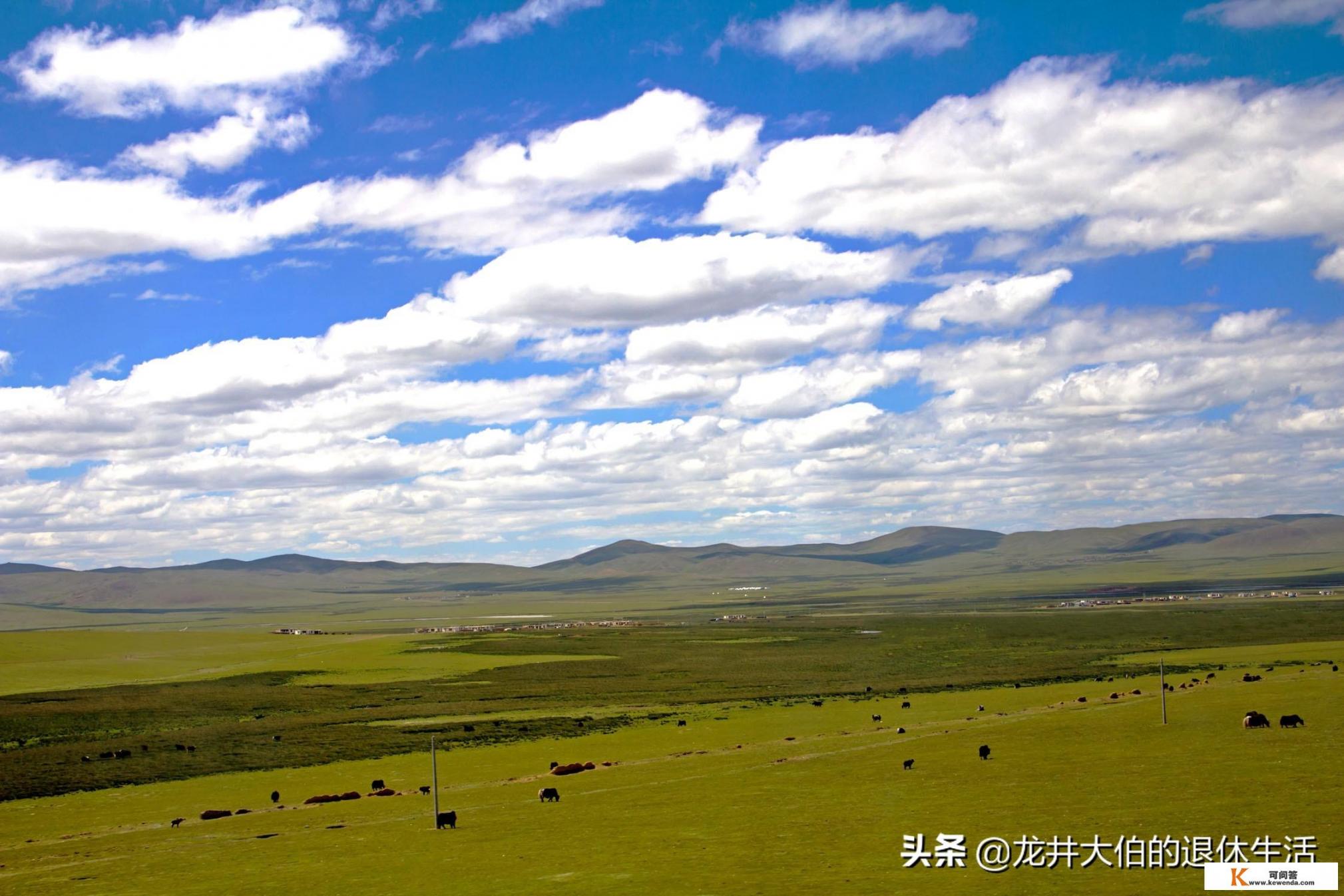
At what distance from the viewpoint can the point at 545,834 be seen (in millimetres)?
33375

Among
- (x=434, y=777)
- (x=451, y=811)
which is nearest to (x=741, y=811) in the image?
(x=434, y=777)

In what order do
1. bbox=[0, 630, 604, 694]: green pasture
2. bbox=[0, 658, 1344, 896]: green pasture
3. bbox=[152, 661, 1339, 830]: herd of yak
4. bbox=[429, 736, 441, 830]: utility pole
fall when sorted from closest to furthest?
bbox=[0, 658, 1344, 896]: green pasture → bbox=[429, 736, 441, 830]: utility pole → bbox=[152, 661, 1339, 830]: herd of yak → bbox=[0, 630, 604, 694]: green pasture

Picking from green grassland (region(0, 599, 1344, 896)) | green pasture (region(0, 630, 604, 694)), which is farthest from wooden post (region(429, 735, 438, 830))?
green pasture (region(0, 630, 604, 694))

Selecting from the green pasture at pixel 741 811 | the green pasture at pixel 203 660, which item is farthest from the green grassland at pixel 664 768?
the green pasture at pixel 203 660

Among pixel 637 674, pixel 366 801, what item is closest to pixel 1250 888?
pixel 366 801

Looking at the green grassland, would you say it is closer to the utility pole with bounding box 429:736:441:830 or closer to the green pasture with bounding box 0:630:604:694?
the utility pole with bounding box 429:736:441:830

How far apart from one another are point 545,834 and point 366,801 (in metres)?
13.6

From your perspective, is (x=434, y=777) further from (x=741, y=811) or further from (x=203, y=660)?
(x=203, y=660)

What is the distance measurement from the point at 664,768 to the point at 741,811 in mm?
13512

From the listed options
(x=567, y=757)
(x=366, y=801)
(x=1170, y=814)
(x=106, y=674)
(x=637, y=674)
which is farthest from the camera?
(x=106, y=674)

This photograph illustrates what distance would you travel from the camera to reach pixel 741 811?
34844 millimetres

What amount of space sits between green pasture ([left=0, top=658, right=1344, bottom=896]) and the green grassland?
17cm

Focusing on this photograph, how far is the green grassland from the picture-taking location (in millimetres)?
28031

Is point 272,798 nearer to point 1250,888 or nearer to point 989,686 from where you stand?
point 1250,888
